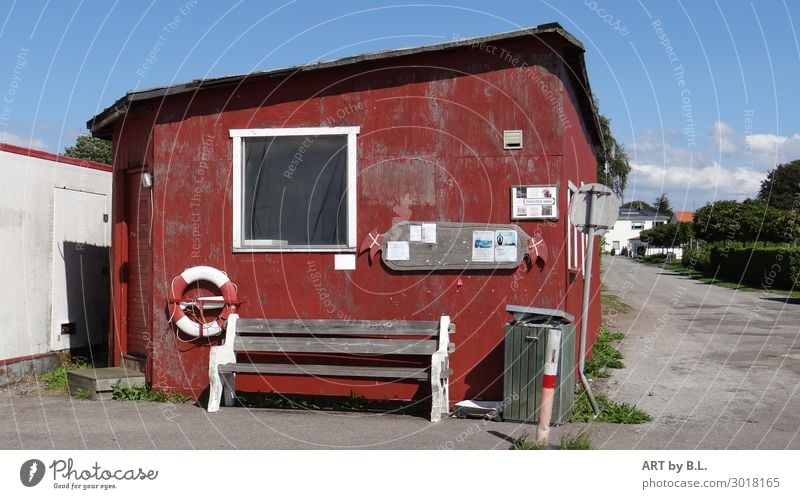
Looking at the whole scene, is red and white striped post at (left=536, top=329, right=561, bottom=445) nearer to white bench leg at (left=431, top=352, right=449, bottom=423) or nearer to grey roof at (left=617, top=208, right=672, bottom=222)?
white bench leg at (left=431, top=352, right=449, bottom=423)

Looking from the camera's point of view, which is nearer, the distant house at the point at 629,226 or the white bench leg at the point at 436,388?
the white bench leg at the point at 436,388

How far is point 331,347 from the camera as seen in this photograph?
9.77 meters

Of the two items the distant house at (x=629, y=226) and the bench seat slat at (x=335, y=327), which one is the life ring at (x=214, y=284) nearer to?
the bench seat slat at (x=335, y=327)

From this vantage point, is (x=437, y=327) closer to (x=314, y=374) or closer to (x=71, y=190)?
(x=314, y=374)

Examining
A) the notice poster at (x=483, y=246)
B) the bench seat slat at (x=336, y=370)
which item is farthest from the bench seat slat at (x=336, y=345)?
the notice poster at (x=483, y=246)

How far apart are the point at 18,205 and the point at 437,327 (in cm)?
651

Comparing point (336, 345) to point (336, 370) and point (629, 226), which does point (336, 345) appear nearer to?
Answer: point (336, 370)

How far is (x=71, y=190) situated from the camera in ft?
42.9

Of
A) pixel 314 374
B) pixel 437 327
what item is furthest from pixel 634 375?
pixel 314 374

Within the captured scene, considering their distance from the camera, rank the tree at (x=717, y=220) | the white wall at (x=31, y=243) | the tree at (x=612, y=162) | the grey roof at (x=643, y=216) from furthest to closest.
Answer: the grey roof at (x=643, y=216) < the tree at (x=717, y=220) < the tree at (x=612, y=162) < the white wall at (x=31, y=243)

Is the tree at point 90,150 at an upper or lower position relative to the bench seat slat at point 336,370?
upper

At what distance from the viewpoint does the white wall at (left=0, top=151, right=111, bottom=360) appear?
11688 mm

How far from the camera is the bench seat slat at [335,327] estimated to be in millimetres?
9570

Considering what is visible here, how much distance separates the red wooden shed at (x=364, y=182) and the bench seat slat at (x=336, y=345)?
0.37m
